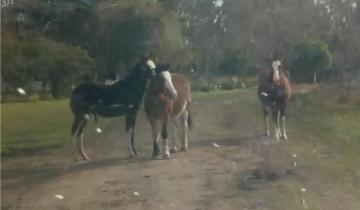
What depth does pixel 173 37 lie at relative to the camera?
294 inches

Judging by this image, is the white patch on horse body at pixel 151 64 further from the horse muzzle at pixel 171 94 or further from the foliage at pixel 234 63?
the foliage at pixel 234 63

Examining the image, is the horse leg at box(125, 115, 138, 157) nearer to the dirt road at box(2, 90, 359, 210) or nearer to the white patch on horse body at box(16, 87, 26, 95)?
the dirt road at box(2, 90, 359, 210)

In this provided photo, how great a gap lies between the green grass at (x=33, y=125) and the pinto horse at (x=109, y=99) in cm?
11

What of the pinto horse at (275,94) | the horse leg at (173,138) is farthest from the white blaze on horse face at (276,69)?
the horse leg at (173,138)

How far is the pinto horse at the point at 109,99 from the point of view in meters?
7.42

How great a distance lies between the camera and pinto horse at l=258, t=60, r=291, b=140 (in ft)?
A: 25.8

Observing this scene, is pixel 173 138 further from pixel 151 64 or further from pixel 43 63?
pixel 43 63

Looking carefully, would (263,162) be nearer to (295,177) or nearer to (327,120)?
(295,177)

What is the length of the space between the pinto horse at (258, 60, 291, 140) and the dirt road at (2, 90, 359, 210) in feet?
0.39

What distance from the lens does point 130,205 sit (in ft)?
24.0

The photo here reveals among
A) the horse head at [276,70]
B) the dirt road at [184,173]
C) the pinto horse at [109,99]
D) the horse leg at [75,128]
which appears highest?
the horse head at [276,70]

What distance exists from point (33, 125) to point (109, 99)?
31.2 inches

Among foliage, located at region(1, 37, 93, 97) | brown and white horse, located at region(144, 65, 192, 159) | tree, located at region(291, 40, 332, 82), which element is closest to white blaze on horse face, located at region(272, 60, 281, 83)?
tree, located at region(291, 40, 332, 82)

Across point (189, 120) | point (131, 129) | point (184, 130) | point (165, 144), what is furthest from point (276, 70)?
point (131, 129)
